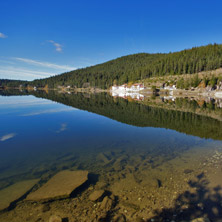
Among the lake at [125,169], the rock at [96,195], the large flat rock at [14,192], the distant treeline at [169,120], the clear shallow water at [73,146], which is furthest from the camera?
the distant treeline at [169,120]

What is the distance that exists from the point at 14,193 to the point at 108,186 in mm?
5281

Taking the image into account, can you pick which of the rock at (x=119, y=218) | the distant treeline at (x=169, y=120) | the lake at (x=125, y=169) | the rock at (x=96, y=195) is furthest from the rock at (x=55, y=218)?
the distant treeline at (x=169, y=120)

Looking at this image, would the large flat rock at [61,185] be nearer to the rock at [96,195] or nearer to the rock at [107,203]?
the rock at [96,195]

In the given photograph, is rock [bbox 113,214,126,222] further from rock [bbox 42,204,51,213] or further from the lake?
rock [bbox 42,204,51,213]

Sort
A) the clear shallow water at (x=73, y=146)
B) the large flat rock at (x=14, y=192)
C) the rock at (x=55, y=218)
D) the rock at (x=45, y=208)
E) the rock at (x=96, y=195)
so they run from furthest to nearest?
the clear shallow water at (x=73, y=146)
the rock at (x=96, y=195)
the large flat rock at (x=14, y=192)
the rock at (x=45, y=208)
the rock at (x=55, y=218)

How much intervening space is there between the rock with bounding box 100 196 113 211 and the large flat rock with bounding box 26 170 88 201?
1.93 meters

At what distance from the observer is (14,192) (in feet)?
28.8

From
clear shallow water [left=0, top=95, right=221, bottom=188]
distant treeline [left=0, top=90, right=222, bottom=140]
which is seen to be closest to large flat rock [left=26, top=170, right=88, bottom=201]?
clear shallow water [left=0, top=95, right=221, bottom=188]

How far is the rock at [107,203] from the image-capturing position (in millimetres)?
7613

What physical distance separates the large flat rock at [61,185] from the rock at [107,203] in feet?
6.34

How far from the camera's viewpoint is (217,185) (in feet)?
30.1

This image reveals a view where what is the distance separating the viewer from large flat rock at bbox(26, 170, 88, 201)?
329 inches

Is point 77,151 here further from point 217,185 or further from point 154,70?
point 154,70

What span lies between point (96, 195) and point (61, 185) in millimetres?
2224
